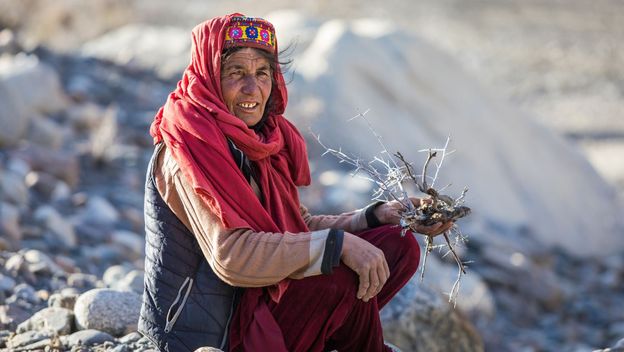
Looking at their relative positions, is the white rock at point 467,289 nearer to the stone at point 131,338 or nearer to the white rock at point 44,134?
the white rock at point 44,134

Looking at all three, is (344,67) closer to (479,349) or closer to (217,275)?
(479,349)

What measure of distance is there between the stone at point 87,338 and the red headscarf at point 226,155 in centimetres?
78

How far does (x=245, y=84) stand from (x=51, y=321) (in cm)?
136

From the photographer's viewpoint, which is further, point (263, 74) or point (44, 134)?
point (44, 134)

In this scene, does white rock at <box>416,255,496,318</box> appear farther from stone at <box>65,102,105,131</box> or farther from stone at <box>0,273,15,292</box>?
stone at <box>65,102,105,131</box>

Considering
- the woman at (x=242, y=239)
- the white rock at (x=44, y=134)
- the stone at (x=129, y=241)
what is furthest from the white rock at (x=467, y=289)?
the woman at (x=242, y=239)

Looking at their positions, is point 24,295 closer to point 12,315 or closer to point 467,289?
point 12,315

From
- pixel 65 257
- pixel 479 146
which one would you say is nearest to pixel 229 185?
pixel 65 257

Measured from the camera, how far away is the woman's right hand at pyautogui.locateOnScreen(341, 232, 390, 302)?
298 cm

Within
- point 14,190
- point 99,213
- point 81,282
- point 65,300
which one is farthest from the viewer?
point 99,213

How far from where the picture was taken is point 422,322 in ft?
14.6

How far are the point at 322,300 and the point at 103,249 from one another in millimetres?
3413

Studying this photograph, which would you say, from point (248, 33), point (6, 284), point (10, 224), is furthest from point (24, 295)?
point (248, 33)

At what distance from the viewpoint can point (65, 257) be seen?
5.71 m
